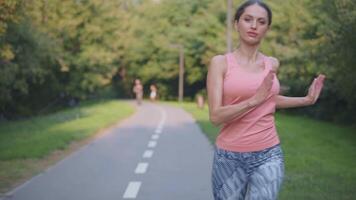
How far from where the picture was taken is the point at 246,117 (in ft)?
11.2

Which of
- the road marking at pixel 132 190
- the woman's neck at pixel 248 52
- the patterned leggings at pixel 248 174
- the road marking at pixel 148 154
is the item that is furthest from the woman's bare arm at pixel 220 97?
the road marking at pixel 148 154

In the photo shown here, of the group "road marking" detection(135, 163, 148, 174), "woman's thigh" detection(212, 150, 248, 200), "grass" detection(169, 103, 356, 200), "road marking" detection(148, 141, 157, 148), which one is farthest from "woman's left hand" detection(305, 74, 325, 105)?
"road marking" detection(148, 141, 157, 148)

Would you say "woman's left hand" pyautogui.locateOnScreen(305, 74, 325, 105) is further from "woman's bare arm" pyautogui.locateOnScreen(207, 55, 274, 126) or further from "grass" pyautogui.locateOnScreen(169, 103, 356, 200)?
"grass" pyautogui.locateOnScreen(169, 103, 356, 200)

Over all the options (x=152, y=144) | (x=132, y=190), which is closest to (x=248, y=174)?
(x=132, y=190)

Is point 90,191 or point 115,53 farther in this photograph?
point 115,53

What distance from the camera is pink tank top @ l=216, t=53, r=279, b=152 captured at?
11.1 ft

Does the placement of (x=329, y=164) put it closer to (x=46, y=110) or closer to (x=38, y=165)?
(x=38, y=165)

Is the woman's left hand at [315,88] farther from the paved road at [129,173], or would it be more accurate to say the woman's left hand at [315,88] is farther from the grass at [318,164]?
the paved road at [129,173]

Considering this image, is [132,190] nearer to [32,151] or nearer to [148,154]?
[148,154]

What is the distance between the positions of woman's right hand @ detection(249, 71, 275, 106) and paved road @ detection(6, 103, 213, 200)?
506cm

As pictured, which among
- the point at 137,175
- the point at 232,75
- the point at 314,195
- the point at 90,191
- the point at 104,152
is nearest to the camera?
the point at 232,75

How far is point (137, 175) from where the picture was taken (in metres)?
10.4

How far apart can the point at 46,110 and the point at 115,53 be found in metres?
5.79

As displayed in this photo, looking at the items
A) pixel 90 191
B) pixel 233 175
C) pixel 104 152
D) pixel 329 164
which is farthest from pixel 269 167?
pixel 104 152
